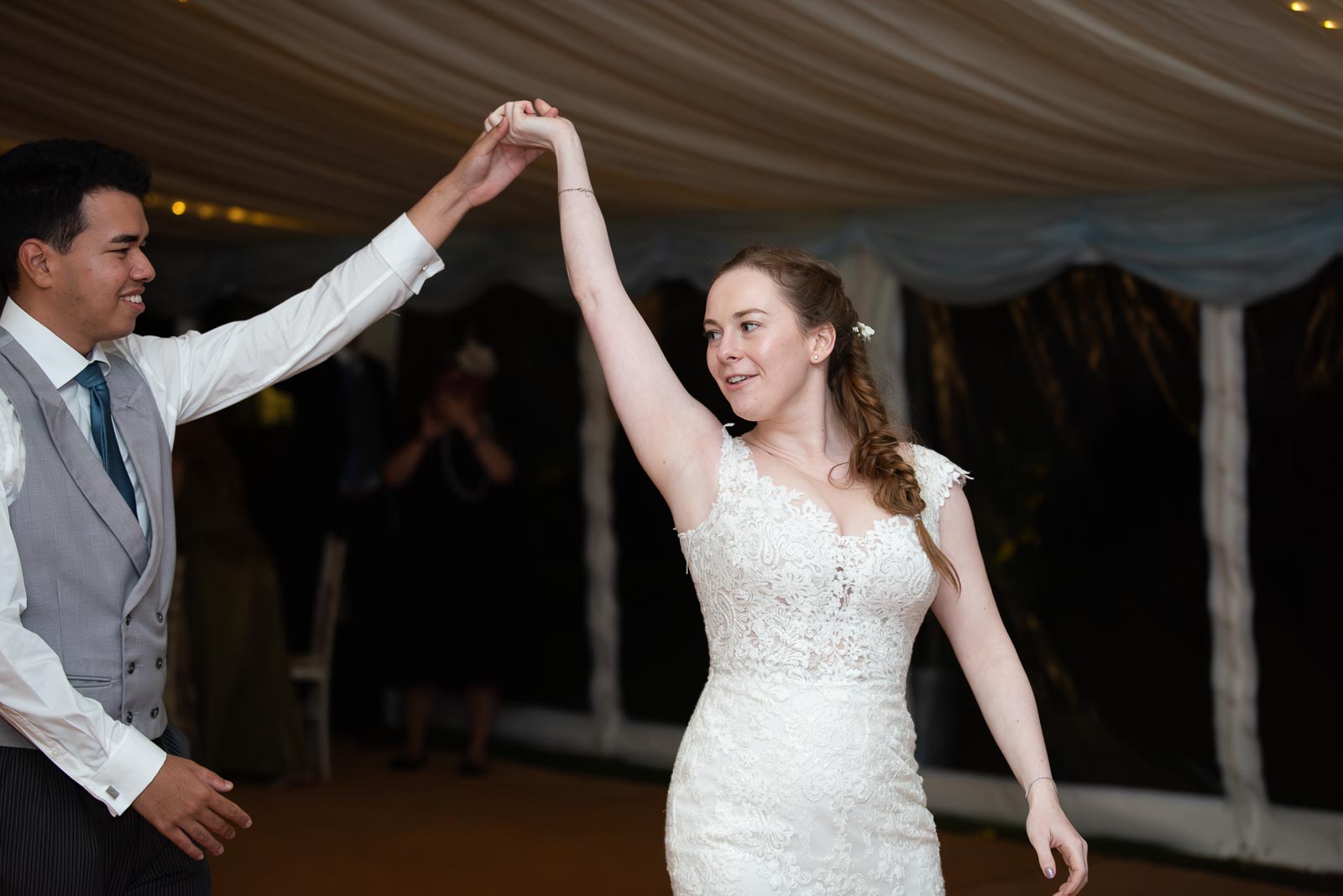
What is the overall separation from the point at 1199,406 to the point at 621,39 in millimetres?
2888

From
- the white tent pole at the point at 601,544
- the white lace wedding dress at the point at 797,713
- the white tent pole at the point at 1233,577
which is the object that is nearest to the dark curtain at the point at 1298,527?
the white tent pole at the point at 1233,577

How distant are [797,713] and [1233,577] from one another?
10.7 feet

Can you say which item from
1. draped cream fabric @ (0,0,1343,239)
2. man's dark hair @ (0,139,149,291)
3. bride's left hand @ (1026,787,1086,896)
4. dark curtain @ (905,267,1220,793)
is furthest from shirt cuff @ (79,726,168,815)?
dark curtain @ (905,267,1220,793)

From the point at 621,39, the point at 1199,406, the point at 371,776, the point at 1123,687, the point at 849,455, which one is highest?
the point at 621,39

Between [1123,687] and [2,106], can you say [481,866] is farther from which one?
[2,106]

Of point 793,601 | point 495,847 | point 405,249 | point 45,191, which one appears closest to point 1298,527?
point 495,847

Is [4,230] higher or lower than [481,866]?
higher

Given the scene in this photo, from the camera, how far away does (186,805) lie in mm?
2076

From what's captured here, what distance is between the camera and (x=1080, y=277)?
5285mm

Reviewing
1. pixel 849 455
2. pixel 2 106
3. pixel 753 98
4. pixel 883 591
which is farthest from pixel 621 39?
pixel 2 106

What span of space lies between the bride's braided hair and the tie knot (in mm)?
1041

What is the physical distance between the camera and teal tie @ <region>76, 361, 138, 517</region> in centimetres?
220

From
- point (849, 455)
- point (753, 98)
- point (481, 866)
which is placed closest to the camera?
point (849, 455)

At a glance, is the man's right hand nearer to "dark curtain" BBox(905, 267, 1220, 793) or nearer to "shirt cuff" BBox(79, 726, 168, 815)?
"shirt cuff" BBox(79, 726, 168, 815)
